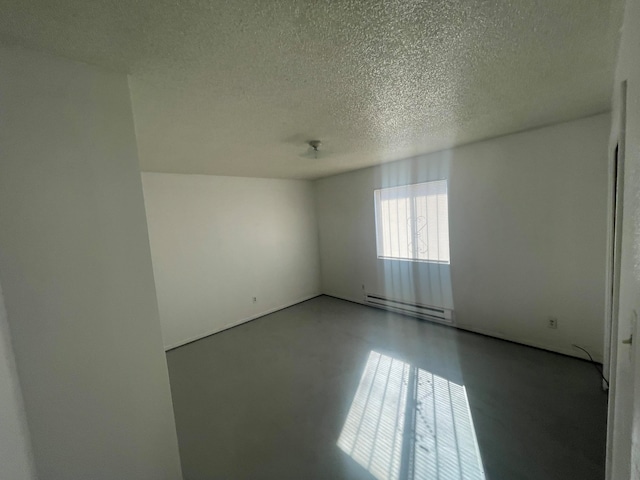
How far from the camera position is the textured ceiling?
943mm

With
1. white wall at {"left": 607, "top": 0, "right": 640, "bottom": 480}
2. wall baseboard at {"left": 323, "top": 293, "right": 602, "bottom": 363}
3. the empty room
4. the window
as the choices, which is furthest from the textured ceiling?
wall baseboard at {"left": 323, "top": 293, "right": 602, "bottom": 363}

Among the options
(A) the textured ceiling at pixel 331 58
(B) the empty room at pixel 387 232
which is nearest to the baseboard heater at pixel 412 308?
(B) the empty room at pixel 387 232

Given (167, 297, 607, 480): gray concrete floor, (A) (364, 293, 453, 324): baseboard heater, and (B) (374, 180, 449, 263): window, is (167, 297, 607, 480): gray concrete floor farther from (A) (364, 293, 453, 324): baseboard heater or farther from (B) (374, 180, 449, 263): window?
(B) (374, 180, 449, 263): window

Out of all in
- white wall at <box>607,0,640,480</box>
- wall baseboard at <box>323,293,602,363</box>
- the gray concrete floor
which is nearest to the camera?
white wall at <box>607,0,640,480</box>

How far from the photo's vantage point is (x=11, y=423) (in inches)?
35.5

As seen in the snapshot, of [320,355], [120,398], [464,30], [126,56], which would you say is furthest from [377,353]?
[126,56]

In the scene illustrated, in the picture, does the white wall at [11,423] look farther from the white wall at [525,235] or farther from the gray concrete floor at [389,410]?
the white wall at [525,235]

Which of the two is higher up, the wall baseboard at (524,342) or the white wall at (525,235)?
the white wall at (525,235)

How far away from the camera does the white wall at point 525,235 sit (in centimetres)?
246

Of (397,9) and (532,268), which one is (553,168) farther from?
(397,9)

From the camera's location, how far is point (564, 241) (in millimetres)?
2600

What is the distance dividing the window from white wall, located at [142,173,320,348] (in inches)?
62.0

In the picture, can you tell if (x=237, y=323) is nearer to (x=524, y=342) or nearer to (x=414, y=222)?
(x=414, y=222)

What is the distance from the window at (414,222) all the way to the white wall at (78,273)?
3303mm
